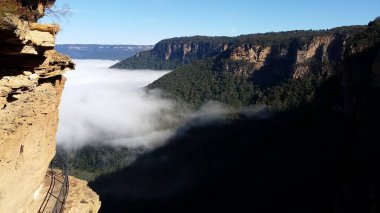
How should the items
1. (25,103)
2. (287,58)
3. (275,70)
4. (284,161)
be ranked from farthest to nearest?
(275,70), (287,58), (284,161), (25,103)

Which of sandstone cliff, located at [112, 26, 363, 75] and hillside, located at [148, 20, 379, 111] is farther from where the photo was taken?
sandstone cliff, located at [112, 26, 363, 75]

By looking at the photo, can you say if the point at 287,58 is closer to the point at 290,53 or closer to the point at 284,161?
the point at 290,53

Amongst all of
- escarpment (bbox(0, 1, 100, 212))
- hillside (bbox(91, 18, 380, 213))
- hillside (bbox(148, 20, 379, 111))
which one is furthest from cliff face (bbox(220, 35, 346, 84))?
escarpment (bbox(0, 1, 100, 212))

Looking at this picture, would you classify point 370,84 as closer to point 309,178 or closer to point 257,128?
point 309,178

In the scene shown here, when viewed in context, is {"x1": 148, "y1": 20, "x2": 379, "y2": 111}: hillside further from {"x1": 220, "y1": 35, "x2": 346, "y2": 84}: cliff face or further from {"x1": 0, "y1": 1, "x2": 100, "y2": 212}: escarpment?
{"x1": 0, "y1": 1, "x2": 100, "y2": 212}: escarpment

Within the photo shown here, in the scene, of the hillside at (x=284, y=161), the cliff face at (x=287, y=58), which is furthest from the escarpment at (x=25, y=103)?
the cliff face at (x=287, y=58)

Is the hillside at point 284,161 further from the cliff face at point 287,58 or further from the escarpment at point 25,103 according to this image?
the escarpment at point 25,103

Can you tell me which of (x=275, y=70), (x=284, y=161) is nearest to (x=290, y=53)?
(x=275, y=70)

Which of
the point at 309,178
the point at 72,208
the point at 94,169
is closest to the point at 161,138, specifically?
the point at 94,169
